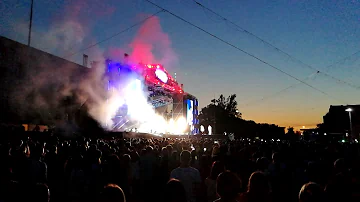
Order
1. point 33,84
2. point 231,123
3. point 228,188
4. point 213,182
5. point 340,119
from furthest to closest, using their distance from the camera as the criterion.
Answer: point 231,123, point 340,119, point 33,84, point 213,182, point 228,188

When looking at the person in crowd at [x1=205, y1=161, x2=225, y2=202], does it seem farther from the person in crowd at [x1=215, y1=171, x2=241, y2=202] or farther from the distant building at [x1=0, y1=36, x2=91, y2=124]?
the distant building at [x1=0, y1=36, x2=91, y2=124]

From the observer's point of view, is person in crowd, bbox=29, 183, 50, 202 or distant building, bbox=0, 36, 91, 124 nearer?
person in crowd, bbox=29, 183, 50, 202

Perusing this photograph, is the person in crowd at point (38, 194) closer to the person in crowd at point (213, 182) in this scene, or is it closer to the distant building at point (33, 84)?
the person in crowd at point (213, 182)

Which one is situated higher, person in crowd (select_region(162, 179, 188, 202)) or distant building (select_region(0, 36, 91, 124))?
distant building (select_region(0, 36, 91, 124))

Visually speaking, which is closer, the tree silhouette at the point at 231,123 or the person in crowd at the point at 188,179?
the person in crowd at the point at 188,179

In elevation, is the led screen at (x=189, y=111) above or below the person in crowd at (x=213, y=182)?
above

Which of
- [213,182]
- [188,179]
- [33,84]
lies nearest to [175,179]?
[213,182]

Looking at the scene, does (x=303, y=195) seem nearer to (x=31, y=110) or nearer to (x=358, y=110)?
(x=31, y=110)

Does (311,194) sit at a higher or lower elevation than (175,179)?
lower

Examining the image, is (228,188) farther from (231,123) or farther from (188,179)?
(231,123)

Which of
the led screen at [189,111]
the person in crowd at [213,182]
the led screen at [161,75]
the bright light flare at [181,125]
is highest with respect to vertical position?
the led screen at [161,75]

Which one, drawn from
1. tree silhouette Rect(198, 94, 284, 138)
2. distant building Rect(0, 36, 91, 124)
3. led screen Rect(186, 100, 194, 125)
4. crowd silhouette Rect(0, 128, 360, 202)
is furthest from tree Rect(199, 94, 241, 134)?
crowd silhouette Rect(0, 128, 360, 202)

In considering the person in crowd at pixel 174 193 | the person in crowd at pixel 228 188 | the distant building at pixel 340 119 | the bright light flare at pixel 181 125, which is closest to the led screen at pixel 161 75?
the bright light flare at pixel 181 125

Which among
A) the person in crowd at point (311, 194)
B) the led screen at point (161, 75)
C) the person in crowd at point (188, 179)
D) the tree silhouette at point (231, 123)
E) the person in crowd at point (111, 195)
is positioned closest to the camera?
the person in crowd at point (111, 195)
